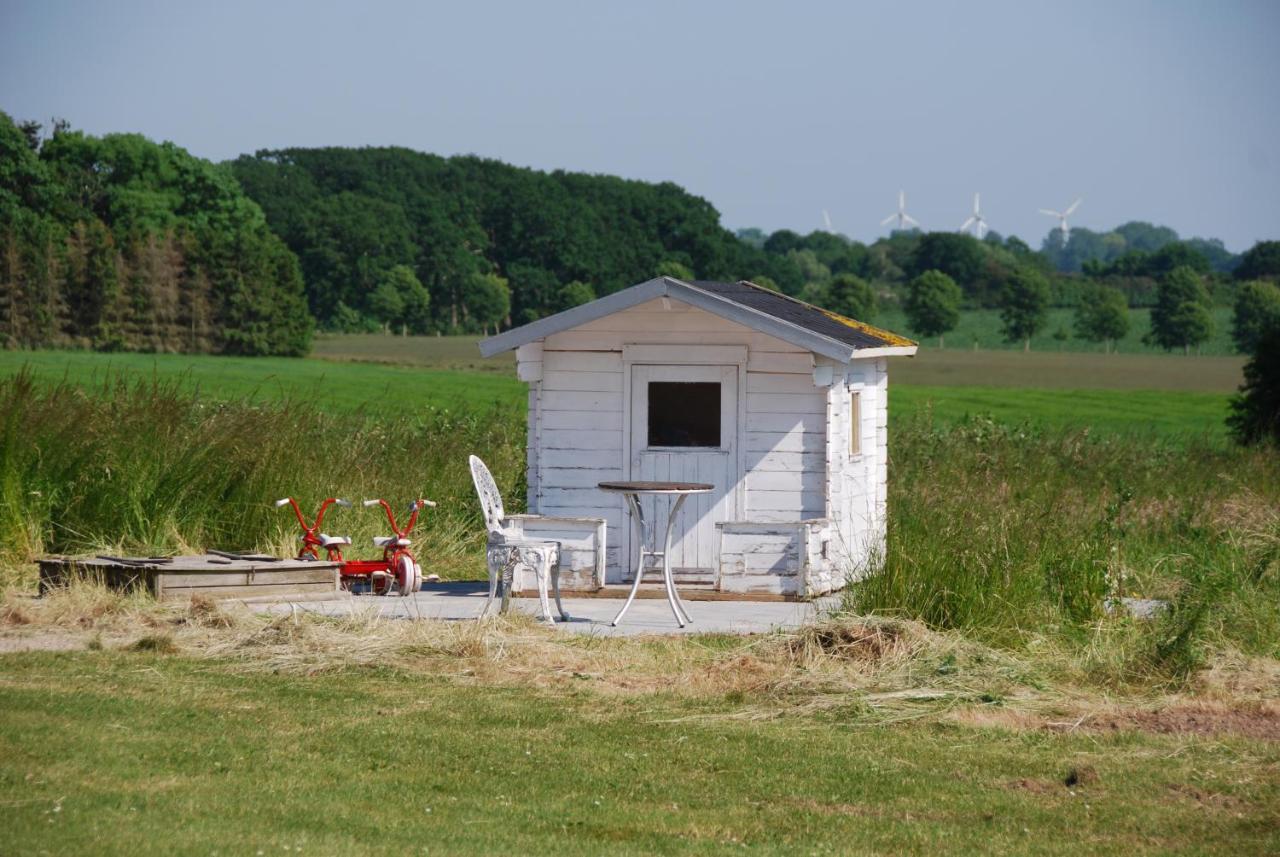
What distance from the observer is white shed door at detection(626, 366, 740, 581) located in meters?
13.3

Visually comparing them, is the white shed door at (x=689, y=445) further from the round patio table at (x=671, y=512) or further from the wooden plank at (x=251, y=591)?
the wooden plank at (x=251, y=591)

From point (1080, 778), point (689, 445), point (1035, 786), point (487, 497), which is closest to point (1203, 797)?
point (1080, 778)

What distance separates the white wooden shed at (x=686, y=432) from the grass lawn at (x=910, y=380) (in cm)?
1895

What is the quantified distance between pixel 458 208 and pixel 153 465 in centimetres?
8291

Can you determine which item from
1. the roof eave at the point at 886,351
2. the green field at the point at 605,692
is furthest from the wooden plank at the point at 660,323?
the green field at the point at 605,692

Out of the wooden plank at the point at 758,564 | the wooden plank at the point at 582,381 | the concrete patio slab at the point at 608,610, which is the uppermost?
the wooden plank at the point at 582,381

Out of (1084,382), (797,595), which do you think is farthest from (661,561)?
(1084,382)

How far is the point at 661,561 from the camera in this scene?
13.4m

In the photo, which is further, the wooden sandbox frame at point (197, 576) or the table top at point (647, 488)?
the wooden sandbox frame at point (197, 576)

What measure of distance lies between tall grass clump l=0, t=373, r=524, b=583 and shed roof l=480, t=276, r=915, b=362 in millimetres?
2538

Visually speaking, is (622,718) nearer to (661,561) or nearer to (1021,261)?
(661,561)

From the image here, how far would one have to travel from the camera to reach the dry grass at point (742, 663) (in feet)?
29.0

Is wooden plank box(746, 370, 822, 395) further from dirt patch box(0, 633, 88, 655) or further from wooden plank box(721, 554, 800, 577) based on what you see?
dirt patch box(0, 633, 88, 655)

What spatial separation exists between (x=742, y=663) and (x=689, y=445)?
375cm
